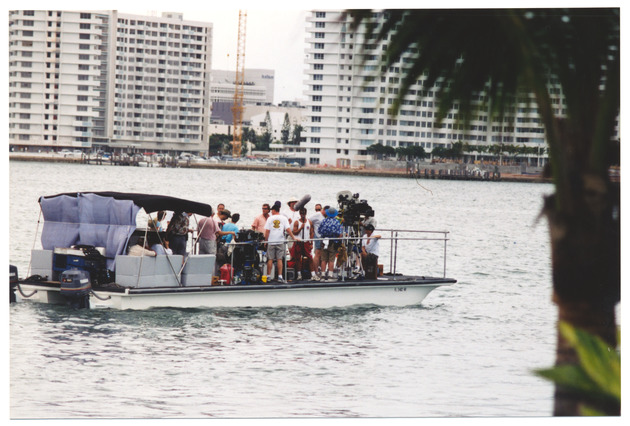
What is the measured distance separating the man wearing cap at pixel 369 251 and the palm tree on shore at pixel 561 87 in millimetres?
10257

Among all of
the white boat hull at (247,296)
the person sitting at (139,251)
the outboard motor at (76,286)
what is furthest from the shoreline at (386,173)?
the outboard motor at (76,286)

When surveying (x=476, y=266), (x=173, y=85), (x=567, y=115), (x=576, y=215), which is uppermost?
(x=173, y=85)

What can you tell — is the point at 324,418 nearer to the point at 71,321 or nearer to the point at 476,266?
the point at 71,321

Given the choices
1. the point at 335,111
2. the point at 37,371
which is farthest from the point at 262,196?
the point at 37,371

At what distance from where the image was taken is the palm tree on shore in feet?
20.2

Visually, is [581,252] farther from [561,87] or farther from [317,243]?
[317,243]

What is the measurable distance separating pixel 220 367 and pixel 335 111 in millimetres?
6277

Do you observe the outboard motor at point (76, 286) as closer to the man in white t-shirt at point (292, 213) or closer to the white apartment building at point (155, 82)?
the man in white t-shirt at point (292, 213)

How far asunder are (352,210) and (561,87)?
1102 cm

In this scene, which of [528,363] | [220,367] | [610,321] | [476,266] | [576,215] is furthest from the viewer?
[476,266]

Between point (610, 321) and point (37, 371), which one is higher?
point (610, 321)

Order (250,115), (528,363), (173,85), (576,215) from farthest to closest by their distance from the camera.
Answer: (250,115), (173,85), (528,363), (576,215)

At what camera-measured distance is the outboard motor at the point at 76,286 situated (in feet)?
52.8

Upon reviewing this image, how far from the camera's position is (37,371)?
13.9 m
